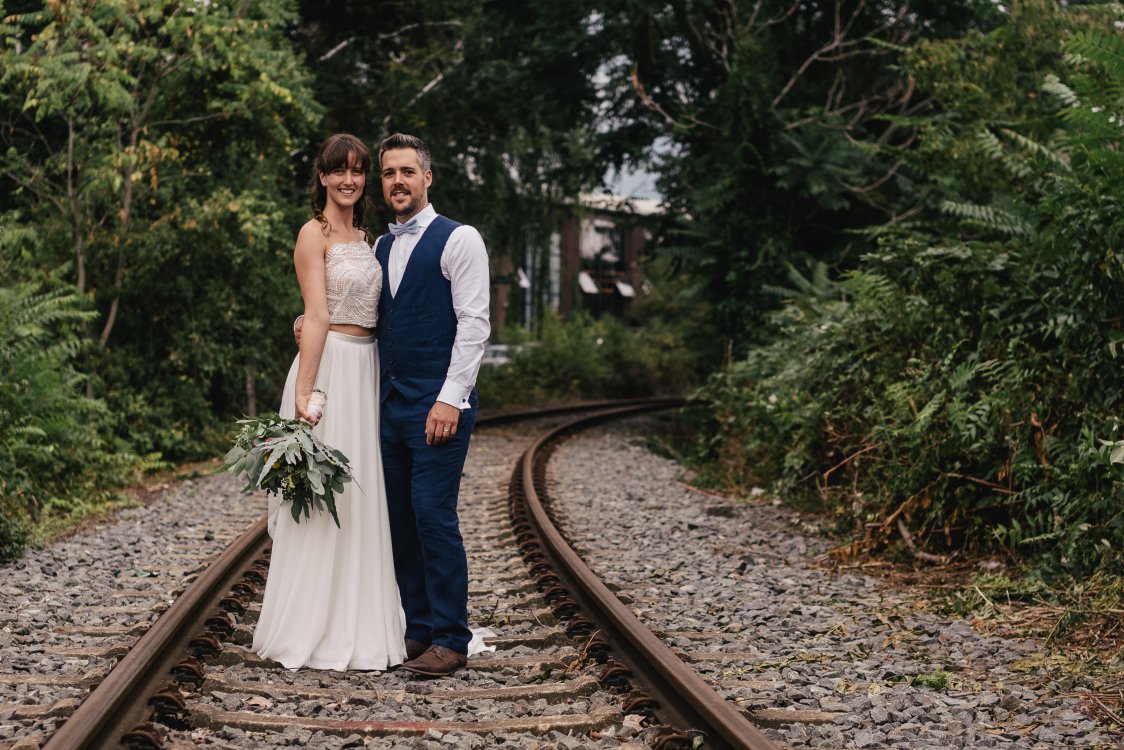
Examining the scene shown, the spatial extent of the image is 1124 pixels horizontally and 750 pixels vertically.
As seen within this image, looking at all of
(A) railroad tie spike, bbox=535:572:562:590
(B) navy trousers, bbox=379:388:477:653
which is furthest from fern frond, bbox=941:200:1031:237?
(B) navy trousers, bbox=379:388:477:653

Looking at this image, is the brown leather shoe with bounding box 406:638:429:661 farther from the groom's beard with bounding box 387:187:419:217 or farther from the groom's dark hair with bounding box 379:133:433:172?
the groom's dark hair with bounding box 379:133:433:172

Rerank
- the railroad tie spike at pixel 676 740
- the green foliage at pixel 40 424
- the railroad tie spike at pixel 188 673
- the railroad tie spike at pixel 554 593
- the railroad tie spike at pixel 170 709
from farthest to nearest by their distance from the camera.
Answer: the green foliage at pixel 40 424, the railroad tie spike at pixel 554 593, the railroad tie spike at pixel 188 673, the railroad tie spike at pixel 170 709, the railroad tie spike at pixel 676 740

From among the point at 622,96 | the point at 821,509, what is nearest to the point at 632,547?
the point at 821,509

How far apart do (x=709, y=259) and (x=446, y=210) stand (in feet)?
23.7

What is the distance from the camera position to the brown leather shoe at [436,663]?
4.61 meters

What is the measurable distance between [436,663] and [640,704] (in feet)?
3.17

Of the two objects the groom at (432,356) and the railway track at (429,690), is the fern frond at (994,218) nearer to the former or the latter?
the railway track at (429,690)

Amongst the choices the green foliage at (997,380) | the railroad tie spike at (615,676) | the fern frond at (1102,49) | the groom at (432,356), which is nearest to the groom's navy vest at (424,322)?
the groom at (432,356)

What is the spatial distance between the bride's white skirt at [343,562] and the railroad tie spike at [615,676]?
0.97 metres

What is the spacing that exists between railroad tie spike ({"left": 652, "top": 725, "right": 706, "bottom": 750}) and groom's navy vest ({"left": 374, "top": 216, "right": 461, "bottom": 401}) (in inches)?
69.6

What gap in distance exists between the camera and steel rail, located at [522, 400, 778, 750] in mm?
3576

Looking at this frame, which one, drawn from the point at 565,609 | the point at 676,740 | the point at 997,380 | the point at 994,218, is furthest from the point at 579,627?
the point at 994,218

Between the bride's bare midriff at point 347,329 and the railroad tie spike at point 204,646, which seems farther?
the bride's bare midriff at point 347,329

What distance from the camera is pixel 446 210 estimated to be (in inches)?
845
